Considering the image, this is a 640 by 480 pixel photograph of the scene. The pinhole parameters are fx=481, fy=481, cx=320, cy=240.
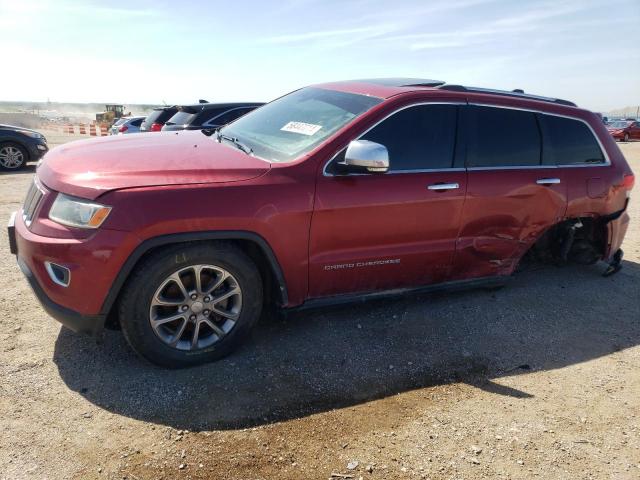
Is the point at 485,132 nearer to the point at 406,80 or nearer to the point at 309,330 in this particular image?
the point at 406,80

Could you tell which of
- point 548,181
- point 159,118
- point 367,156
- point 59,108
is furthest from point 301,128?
point 59,108

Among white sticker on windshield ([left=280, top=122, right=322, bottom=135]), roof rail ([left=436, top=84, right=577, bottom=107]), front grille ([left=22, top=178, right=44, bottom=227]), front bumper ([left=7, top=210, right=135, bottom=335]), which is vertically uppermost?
roof rail ([left=436, top=84, right=577, bottom=107])

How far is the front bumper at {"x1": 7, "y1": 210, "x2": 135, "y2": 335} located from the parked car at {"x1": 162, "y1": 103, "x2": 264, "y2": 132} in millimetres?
5726

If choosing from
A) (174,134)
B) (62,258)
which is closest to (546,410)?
(62,258)

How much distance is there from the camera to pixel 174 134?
402cm

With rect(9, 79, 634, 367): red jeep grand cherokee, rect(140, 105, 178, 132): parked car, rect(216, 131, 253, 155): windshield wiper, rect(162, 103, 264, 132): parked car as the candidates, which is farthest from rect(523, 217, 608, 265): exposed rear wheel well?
rect(140, 105, 178, 132): parked car

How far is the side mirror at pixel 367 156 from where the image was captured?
3016 mm

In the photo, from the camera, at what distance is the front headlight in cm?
263

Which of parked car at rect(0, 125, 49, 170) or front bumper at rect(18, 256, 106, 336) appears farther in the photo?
parked car at rect(0, 125, 49, 170)

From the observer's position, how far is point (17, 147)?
10.3 m

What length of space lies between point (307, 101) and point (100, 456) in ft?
9.76

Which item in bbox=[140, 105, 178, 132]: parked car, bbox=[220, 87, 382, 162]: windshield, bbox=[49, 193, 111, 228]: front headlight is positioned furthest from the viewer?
bbox=[140, 105, 178, 132]: parked car

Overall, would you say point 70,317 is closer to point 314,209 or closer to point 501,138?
point 314,209

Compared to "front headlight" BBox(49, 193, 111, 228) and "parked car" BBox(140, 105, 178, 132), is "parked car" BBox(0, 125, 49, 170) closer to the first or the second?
"parked car" BBox(140, 105, 178, 132)
